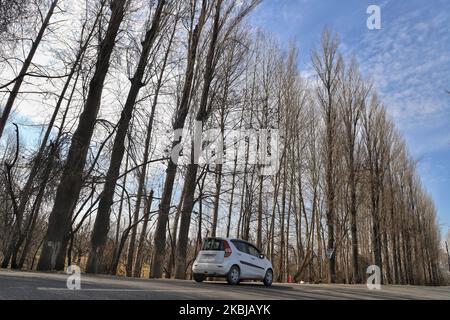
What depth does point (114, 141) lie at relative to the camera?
42.9 ft

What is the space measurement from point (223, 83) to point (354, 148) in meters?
16.0

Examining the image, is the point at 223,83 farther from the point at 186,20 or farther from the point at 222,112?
the point at 186,20

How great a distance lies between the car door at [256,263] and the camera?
1405 centimetres

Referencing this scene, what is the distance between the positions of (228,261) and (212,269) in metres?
0.64

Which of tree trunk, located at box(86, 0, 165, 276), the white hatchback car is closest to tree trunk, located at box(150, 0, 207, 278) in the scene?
tree trunk, located at box(86, 0, 165, 276)

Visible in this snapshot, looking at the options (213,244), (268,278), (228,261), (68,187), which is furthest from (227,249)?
(68,187)

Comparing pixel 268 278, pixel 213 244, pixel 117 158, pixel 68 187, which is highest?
pixel 117 158

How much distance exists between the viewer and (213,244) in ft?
43.8

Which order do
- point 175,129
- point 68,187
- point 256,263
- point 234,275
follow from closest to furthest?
point 68,187, point 234,275, point 256,263, point 175,129

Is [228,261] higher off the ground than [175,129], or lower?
lower

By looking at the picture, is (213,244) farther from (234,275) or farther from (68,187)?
(68,187)
